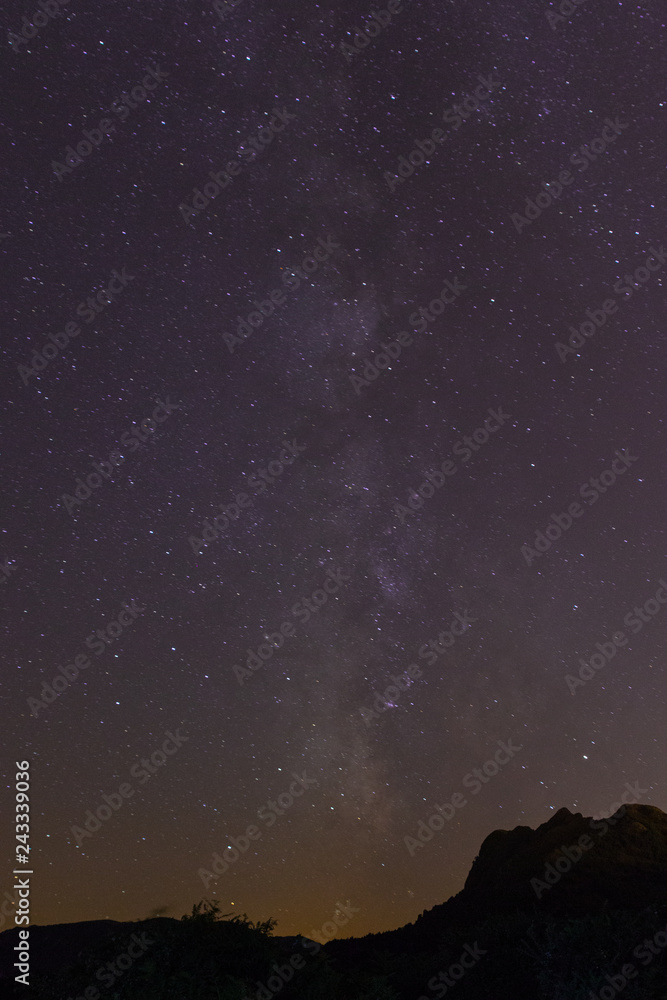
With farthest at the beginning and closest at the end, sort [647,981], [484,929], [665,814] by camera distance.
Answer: [665,814]
[484,929]
[647,981]

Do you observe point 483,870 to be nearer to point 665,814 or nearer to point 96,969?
point 665,814

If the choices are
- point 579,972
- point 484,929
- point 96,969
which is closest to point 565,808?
A: point 484,929

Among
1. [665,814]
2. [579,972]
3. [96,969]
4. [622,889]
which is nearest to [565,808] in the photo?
[665,814]

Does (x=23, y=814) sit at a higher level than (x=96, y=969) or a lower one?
higher

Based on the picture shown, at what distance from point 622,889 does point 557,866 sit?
221 cm

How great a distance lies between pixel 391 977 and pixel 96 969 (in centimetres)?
750

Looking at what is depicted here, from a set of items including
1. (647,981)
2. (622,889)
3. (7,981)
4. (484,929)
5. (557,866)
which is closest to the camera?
(647,981)

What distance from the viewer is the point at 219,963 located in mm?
12094

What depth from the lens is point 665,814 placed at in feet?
80.0

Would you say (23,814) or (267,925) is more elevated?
(23,814)

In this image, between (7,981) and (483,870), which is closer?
(7,981)

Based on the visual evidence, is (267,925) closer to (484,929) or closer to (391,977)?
(391,977)

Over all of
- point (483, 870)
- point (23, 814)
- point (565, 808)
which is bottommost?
point (483, 870)

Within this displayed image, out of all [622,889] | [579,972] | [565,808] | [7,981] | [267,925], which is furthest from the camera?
[565,808]
